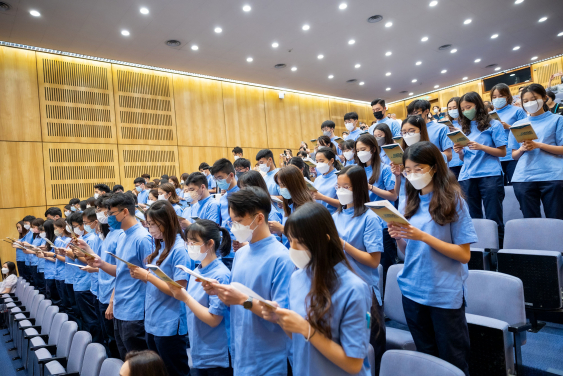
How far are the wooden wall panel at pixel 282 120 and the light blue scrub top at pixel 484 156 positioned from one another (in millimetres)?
9059

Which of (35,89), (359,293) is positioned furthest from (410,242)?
(35,89)

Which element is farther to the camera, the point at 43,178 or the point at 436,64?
the point at 436,64

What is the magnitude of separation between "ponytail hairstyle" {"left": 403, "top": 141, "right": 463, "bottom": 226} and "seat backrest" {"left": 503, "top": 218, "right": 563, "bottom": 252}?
1.58m

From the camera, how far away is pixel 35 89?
26.7 ft

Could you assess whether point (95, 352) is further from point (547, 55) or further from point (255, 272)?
point (547, 55)

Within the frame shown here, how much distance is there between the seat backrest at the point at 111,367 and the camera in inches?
83.9

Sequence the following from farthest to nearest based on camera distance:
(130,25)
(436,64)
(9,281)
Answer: (436,64) < (130,25) < (9,281)

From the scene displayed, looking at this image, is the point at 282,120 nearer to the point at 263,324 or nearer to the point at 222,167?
the point at 222,167

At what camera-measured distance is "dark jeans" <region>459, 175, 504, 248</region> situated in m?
3.43

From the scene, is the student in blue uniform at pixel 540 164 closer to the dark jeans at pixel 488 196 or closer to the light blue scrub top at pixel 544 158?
the light blue scrub top at pixel 544 158

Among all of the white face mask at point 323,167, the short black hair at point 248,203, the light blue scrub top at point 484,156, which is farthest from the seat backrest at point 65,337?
the light blue scrub top at point 484,156

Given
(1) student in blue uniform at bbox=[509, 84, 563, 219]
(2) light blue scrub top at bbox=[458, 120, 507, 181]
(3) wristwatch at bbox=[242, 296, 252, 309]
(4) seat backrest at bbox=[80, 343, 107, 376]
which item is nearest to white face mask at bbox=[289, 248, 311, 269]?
(3) wristwatch at bbox=[242, 296, 252, 309]

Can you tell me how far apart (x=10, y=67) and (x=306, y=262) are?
941cm

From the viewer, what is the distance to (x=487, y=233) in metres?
3.02
